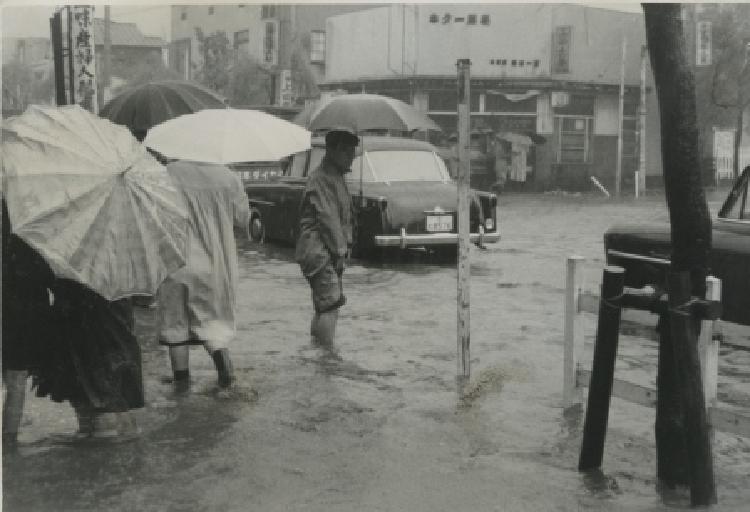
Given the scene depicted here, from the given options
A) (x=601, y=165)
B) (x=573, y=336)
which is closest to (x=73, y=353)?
(x=573, y=336)

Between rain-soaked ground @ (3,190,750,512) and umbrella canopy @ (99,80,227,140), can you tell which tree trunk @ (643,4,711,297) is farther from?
umbrella canopy @ (99,80,227,140)

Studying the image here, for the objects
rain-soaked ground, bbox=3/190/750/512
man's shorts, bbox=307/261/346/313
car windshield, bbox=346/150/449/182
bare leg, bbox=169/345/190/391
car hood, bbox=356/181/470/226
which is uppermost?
car windshield, bbox=346/150/449/182

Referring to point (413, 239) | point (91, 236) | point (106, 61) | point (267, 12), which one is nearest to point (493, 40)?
point (106, 61)

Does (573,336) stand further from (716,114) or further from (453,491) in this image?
(716,114)

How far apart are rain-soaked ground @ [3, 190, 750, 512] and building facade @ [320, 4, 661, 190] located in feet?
74.4

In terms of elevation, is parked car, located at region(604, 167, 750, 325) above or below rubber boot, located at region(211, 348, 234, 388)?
above

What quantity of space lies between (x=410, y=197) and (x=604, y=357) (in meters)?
8.47

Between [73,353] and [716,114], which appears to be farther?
[716,114]

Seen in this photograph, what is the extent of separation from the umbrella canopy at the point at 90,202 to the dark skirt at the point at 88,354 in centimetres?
34

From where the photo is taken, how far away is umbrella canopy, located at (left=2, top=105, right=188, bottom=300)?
4.38 m

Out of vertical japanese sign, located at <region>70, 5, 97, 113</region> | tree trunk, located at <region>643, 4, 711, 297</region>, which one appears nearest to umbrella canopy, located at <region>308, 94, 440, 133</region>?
vertical japanese sign, located at <region>70, 5, 97, 113</region>

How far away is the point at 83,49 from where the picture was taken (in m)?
7.35

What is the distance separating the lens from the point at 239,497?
443cm

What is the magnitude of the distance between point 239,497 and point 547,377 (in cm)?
304
